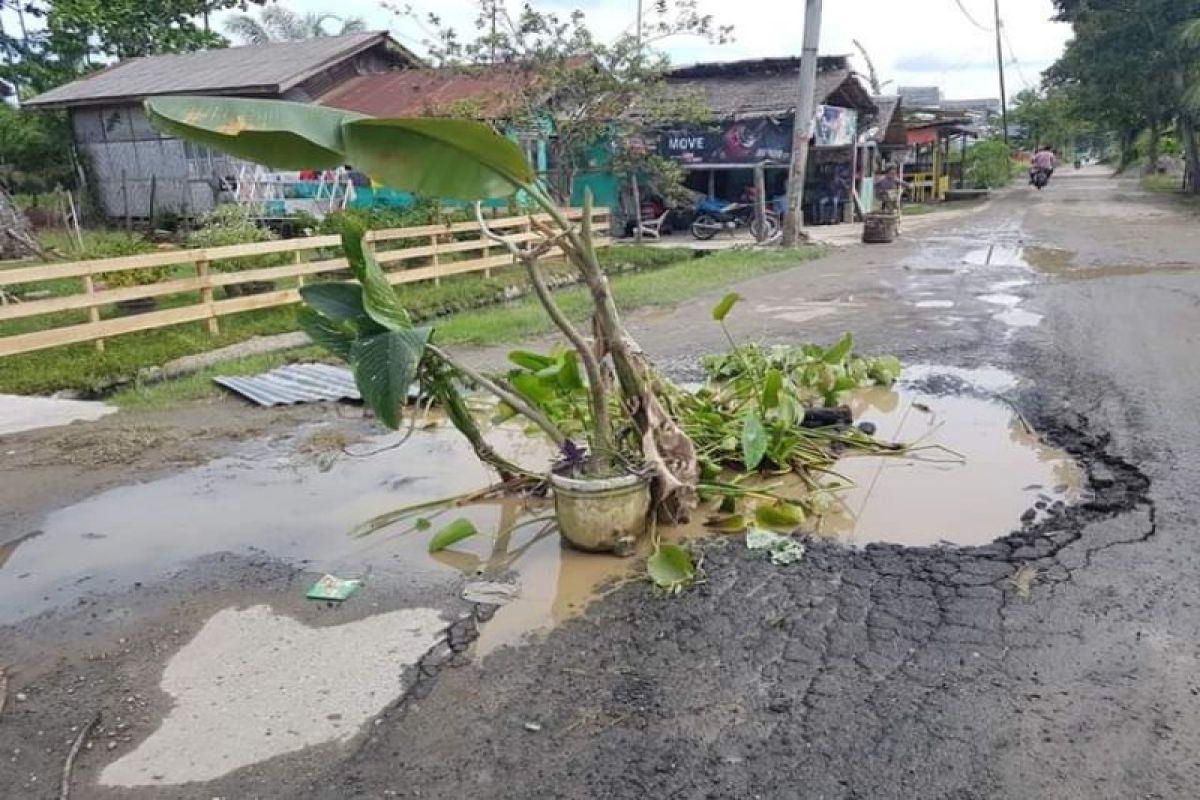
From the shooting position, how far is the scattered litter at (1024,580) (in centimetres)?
368

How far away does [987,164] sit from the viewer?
119 ft

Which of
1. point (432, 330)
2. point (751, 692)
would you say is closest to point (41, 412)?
point (432, 330)

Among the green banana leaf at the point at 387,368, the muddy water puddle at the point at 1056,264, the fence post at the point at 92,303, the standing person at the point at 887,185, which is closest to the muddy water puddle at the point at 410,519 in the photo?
the green banana leaf at the point at 387,368

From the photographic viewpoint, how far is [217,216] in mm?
13258

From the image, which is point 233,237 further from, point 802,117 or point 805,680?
point 802,117

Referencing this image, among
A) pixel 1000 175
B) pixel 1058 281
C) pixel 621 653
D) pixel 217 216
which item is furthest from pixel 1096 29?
pixel 621 653

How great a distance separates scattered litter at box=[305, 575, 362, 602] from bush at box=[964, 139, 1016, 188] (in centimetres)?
3722

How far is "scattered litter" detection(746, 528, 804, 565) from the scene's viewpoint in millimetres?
4059

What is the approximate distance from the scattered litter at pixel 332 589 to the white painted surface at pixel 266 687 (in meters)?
0.18

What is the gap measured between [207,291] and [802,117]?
11.8m

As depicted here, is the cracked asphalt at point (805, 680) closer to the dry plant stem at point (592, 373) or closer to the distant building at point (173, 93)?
the dry plant stem at point (592, 373)

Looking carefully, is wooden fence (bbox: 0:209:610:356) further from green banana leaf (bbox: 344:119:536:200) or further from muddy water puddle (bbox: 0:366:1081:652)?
green banana leaf (bbox: 344:119:536:200)

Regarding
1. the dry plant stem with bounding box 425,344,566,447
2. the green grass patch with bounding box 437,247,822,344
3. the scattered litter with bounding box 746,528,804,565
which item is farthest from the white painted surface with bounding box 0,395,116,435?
the scattered litter with bounding box 746,528,804,565

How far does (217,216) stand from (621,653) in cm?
1189
